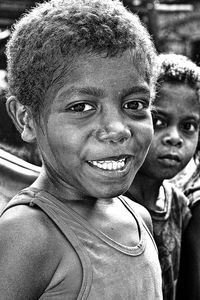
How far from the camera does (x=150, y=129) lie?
1.65 metres

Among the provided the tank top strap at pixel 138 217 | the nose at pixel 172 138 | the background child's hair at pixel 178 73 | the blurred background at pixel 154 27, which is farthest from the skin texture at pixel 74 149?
the background child's hair at pixel 178 73

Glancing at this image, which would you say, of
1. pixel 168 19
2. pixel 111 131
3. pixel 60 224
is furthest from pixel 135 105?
pixel 168 19

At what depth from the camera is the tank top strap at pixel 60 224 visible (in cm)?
149

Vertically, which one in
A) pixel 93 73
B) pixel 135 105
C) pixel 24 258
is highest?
pixel 93 73

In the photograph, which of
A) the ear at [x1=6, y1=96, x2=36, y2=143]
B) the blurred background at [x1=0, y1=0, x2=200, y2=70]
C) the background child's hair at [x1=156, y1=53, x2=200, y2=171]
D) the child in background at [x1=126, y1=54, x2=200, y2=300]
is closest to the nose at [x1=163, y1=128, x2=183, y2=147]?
the child in background at [x1=126, y1=54, x2=200, y2=300]

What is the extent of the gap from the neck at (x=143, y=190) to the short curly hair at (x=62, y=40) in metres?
A: 0.99

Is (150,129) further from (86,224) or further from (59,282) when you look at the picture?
(59,282)

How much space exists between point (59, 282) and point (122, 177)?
322 mm

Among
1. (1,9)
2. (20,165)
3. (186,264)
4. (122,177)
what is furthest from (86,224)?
(1,9)

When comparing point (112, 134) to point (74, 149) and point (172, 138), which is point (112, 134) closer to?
point (74, 149)

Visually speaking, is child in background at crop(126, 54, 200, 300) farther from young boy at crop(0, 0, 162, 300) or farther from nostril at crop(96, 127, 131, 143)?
nostril at crop(96, 127, 131, 143)

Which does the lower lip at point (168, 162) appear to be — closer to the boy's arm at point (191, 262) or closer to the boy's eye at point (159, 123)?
the boy's eye at point (159, 123)

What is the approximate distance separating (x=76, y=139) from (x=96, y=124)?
64 millimetres

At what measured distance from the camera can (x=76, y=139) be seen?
60.0 inches
